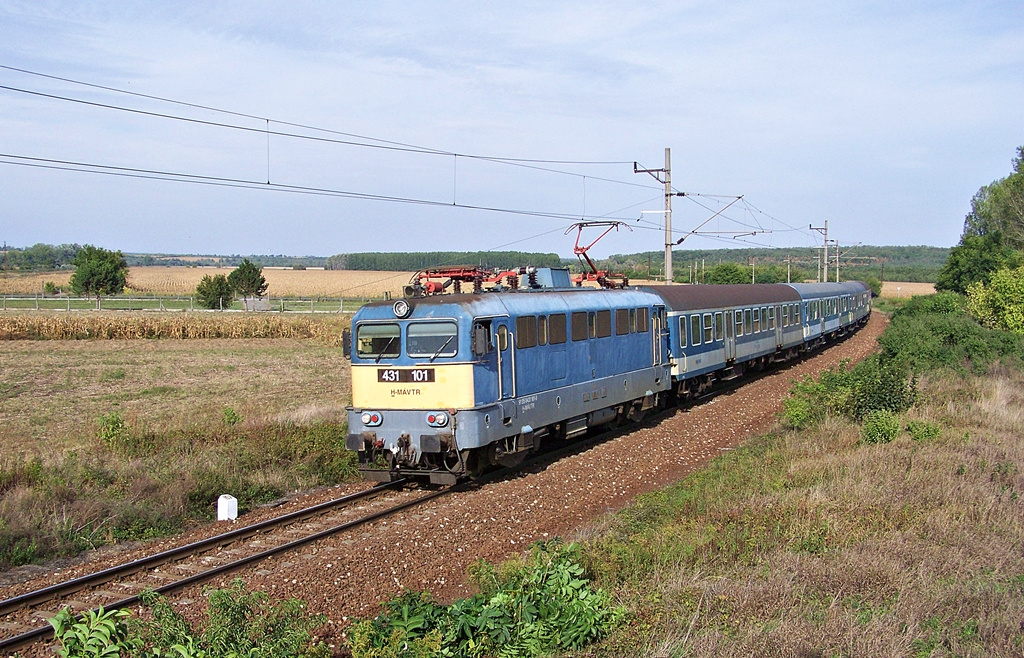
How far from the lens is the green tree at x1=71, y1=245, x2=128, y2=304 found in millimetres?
75500

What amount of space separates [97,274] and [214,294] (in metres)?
15.3

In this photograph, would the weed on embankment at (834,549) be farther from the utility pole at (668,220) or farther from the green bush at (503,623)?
the utility pole at (668,220)

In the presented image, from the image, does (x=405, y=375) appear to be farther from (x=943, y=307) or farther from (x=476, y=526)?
(x=943, y=307)

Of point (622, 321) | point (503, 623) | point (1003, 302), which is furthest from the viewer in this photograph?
point (1003, 302)

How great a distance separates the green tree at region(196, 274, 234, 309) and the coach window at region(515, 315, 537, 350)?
56.5 m

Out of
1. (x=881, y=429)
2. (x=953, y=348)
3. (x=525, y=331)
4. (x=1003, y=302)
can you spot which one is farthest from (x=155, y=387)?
(x=1003, y=302)

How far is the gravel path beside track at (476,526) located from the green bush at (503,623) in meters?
1.41

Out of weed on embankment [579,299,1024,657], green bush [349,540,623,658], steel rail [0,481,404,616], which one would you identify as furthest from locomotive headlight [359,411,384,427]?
green bush [349,540,623,658]

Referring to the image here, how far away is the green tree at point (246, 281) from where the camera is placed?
229 feet

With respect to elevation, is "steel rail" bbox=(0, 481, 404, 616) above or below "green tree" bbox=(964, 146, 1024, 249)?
below

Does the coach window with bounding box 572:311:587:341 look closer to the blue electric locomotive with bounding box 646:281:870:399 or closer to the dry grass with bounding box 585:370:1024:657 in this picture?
the dry grass with bounding box 585:370:1024:657

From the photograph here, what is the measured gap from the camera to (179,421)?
19156 mm

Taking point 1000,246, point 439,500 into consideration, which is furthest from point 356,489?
point 1000,246

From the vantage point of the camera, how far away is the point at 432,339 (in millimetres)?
13523
